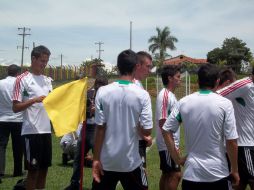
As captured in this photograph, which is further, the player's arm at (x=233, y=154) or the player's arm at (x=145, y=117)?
the player's arm at (x=145, y=117)

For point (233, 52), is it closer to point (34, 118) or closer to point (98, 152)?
point (34, 118)

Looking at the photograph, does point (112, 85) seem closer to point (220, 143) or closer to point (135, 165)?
point (135, 165)

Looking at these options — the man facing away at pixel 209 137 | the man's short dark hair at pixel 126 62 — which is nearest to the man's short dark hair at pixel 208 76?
the man facing away at pixel 209 137

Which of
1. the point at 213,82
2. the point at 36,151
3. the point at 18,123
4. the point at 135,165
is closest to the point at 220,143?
the point at 213,82

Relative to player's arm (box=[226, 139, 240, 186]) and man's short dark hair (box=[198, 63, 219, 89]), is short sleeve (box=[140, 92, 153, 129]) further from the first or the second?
player's arm (box=[226, 139, 240, 186])

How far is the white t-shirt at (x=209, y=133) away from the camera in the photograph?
4.25 metres

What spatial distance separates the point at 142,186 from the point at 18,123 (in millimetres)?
4985

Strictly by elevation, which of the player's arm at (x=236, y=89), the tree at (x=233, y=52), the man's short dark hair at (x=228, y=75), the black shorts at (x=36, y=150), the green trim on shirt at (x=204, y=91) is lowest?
the black shorts at (x=36, y=150)

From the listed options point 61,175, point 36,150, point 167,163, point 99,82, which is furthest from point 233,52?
point 36,150

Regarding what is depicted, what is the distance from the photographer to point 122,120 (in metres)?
4.54

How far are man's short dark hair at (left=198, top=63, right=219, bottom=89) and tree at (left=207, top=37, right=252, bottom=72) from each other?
259ft

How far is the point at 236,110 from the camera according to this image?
5.75m

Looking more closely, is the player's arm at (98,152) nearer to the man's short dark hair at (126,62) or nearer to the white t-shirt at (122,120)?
the white t-shirt at (122,120)

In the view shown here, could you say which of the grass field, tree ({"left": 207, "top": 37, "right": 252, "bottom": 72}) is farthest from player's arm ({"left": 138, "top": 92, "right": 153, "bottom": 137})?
tree ({"left": 207, "top": 37, "right": 252, "bottom": 72})
